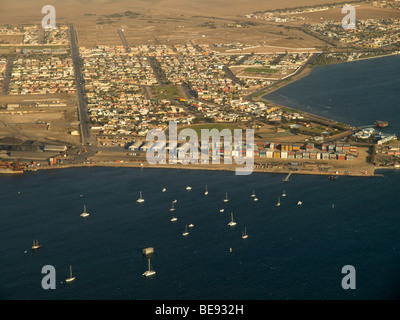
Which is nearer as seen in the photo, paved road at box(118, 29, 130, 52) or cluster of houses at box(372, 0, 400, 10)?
paved road at box(118, 29, 130, 52)

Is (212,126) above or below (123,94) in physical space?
below

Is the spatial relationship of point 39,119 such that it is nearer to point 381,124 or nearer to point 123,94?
point 123,94

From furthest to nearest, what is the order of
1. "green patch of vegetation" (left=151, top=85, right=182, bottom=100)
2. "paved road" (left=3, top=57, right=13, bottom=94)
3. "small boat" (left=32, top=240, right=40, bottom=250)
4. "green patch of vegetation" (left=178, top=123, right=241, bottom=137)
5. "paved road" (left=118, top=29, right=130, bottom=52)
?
"paved road" (left=118, top=29, right=130, bottom=52) < "paved road" (left=3, top=57, right=13, bottom=94) < "green patch of vegetation" (left=151, top=85, right=182, bottom=100) < "green patch of vegetation" (left=178, top=123, right=241, bottom=137) < "small boat" (left=32, top=240, right=40, bottom=250)

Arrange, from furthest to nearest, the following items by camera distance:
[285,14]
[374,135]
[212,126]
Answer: [285,14]
[212,126]
[374,135]

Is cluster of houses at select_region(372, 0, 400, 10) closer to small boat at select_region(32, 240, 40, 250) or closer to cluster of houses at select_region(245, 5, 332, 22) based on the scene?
cluster of houses at select_region(245, 5, 332, 22)

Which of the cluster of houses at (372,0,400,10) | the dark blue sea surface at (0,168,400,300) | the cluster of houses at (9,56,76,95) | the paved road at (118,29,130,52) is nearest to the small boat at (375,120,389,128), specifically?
the dark blue sea surface at (0,168,400,300)

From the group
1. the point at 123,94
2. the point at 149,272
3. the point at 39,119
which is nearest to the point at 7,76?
the point at 123,94

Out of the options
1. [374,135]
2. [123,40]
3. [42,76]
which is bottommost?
[374,135]

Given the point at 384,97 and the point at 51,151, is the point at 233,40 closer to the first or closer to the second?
the point at 384,97

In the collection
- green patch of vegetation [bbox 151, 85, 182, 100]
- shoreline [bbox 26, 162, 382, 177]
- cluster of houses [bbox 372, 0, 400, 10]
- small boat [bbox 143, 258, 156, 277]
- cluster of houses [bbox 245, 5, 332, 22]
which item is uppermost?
cluster of houses [bbox 372, 0, 400, 10]
